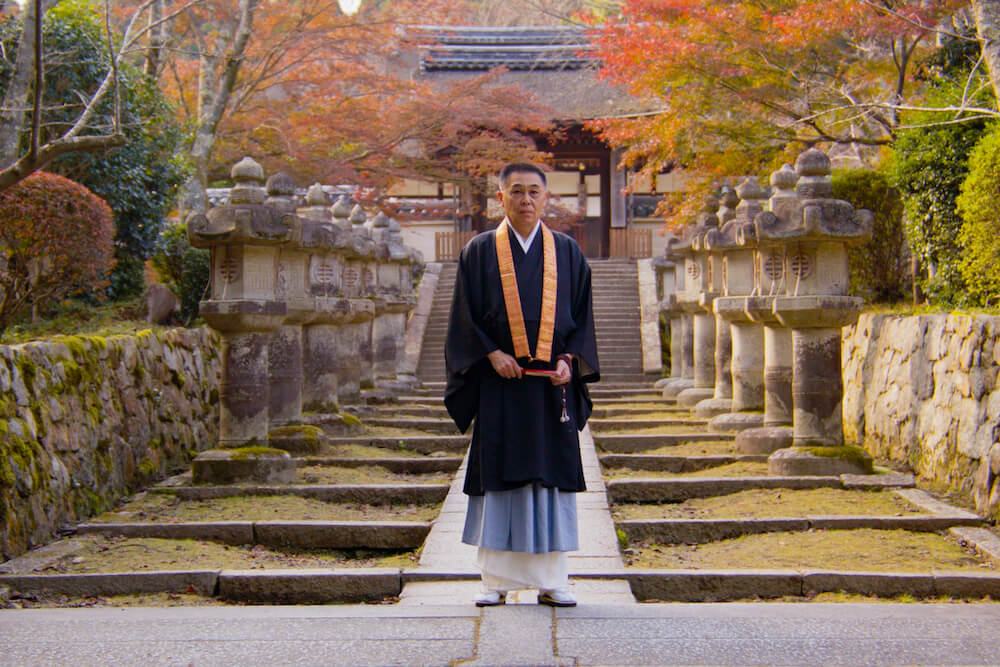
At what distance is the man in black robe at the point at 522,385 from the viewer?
5566 mm

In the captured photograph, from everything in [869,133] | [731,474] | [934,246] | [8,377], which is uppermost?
[869,133]

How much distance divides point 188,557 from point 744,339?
7.05 meters

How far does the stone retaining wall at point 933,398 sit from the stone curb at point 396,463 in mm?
4075

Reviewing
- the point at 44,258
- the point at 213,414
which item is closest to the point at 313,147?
the point at 213,414

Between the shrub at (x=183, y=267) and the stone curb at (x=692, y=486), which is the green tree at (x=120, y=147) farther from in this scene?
the stone curb at (x=692, y=486)

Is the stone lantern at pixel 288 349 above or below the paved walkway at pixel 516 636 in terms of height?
above

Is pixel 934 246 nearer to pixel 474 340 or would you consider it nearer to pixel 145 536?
pixel 474 340

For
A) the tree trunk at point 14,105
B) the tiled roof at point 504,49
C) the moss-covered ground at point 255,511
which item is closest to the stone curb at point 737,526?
the moss-covered ground at point 255,511

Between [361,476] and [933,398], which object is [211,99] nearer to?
[361,476]

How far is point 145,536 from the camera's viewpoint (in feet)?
26.0

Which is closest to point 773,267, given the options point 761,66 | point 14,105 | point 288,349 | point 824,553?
point 761,66

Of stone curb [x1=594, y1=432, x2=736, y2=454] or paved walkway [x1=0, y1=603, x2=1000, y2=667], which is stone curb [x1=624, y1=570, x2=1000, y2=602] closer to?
paved walkway [x1=0, y1=603, x2=1000, y2=667]

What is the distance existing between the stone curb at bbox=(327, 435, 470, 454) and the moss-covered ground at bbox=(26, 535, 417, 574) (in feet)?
14.0

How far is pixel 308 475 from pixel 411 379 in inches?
356
